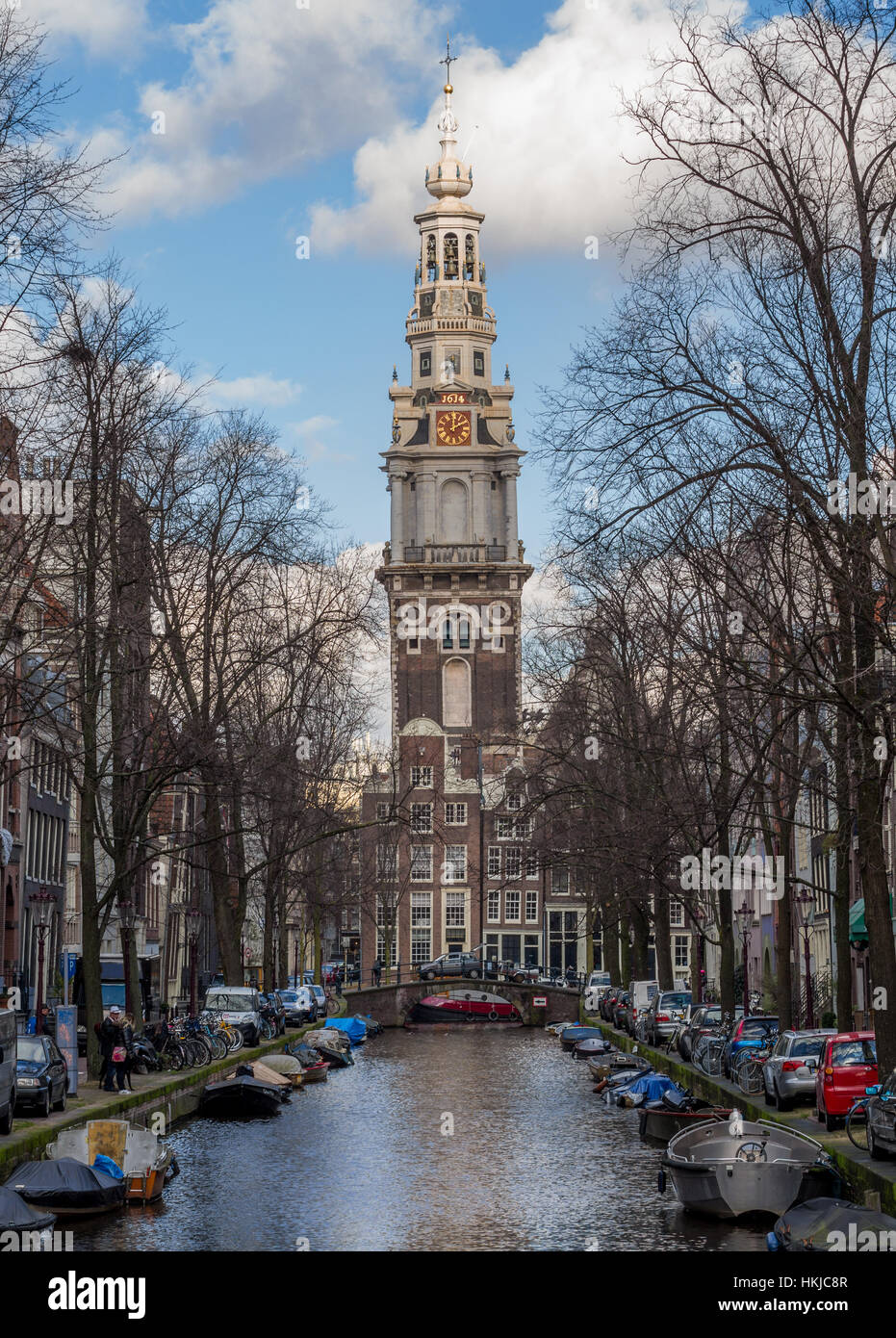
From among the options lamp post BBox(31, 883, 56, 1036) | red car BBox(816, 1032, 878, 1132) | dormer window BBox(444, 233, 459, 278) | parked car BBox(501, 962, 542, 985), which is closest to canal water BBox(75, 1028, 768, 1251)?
red car BBox(816, 1032, 878, 1132)

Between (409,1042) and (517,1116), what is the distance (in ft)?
134

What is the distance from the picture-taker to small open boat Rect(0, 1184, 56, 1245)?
70.0 ft

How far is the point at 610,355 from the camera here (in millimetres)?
26781

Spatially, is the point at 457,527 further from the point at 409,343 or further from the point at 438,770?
the point at 438,770

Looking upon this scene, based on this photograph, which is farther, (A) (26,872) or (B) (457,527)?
(B) (457,527)

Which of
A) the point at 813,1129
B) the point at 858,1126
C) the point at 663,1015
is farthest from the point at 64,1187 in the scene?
the point at 663,1015

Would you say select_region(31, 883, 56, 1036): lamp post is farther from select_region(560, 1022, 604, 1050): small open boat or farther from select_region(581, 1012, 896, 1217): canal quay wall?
select_region(560, 1022, 604, 1050): small open boat

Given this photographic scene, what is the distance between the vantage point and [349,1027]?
80938 mm

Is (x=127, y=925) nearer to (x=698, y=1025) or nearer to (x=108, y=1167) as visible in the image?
(x=698, y=1025)

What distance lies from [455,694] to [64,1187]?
126971 millimetres

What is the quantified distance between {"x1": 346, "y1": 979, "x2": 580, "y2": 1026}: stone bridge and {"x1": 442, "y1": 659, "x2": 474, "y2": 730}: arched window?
144 ft

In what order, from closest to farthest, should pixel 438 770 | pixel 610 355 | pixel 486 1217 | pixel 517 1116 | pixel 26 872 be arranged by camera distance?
pixel 610 355, pixel 486 1217, pixel 517 1116, pixel 26 872, pixel 438 770
